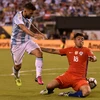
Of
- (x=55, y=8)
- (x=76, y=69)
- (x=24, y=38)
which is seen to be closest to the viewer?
(x=76, y=69)

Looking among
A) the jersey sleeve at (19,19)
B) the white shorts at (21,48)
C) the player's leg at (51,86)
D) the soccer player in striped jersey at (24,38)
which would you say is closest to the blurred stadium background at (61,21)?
the white shorts at (21,48)

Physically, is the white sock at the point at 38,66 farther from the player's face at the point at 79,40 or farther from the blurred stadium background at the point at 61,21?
the blurred stadium background at the point at 61,21

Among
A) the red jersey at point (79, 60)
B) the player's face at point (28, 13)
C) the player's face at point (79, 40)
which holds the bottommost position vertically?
the red jersey at point (79, 60)

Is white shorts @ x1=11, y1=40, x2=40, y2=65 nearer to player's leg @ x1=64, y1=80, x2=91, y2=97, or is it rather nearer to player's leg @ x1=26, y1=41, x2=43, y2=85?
player's leg @ x1=26, y1=41, x2=43, y2=85

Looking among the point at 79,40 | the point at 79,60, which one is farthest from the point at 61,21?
the point at 79,40

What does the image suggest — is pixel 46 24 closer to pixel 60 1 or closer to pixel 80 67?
pixel 60 1

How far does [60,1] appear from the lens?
117 ft

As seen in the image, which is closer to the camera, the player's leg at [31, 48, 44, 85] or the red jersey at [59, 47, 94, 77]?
the red jersey at [59, 47, 94, 77]

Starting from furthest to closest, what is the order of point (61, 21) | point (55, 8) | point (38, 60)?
point (55, 8), point (61, 21), point (38, 60)

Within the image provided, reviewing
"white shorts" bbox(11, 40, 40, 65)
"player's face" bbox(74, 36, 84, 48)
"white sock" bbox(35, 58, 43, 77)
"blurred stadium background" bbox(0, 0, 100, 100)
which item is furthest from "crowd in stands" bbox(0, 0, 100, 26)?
"player's face" bbox(74, 36, 84, 48)

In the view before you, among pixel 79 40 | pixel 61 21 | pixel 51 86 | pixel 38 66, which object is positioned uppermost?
pixel 79 40

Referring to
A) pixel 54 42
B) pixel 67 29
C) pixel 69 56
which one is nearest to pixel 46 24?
pixel 67 29

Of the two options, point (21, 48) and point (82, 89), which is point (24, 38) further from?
point (82, 89)

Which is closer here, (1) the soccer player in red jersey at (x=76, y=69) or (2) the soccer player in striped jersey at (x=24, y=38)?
(1) the soccer player in red jersey at (x=76, y=69)
